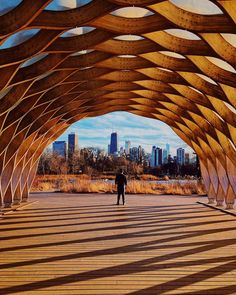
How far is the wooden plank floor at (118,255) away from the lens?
790cm

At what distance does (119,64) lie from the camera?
59.0 feet

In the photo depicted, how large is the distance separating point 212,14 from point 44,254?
8602mm

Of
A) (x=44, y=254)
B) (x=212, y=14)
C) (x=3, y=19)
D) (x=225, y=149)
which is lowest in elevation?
(x=44, y=254)

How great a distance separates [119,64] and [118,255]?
9998mm

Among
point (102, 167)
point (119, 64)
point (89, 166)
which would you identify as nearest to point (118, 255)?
point (119, 64)

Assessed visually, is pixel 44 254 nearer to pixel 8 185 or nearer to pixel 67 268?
pixel 67 268

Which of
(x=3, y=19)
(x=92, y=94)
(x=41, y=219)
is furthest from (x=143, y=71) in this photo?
(x=3, y=19)

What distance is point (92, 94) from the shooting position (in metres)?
24.1

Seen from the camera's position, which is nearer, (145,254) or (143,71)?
(145,254)

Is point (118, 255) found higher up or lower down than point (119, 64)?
lower down

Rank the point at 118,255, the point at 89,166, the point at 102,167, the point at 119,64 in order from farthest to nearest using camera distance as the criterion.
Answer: the point at 102,167, the point at 89,166, the point at 119,64, the point at 118,255

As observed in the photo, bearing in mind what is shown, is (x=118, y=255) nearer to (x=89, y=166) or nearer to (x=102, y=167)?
(x=89, y=166)

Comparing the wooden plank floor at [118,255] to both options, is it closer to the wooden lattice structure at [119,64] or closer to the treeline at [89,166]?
the wooden lattice structure at [119,64]

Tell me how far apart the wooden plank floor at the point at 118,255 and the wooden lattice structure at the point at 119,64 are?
5.37m
